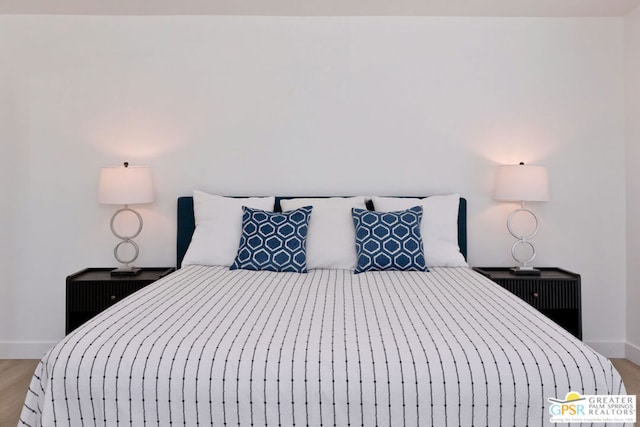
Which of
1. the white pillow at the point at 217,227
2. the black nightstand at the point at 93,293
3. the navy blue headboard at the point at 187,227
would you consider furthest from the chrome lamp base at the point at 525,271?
the black nightstand at the point at 93,293

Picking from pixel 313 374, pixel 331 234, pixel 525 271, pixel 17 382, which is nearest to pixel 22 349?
pixel 17 382

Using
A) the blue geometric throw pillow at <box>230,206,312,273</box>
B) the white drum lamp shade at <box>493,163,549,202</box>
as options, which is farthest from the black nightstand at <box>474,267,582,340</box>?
the blue geometric throw pillow at <box>230,206,312,273</box>

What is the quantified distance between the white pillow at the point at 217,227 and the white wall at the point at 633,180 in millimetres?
2467

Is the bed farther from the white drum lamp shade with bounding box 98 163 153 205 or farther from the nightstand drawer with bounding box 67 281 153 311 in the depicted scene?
the white drum lamp shade with bounding box 98 163 153 205

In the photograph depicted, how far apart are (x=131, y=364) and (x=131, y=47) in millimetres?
2689

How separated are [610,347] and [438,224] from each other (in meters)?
1.62

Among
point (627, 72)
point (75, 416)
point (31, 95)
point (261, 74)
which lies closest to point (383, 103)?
point (261, 74)

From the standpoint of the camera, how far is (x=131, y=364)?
1.56 metres

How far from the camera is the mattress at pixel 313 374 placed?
1.47m

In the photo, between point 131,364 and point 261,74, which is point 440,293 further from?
point 261,74

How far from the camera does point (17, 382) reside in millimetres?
3094

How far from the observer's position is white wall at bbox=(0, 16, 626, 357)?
3.56m

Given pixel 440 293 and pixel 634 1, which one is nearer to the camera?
pixel 440 293

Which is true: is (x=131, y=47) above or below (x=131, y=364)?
above
